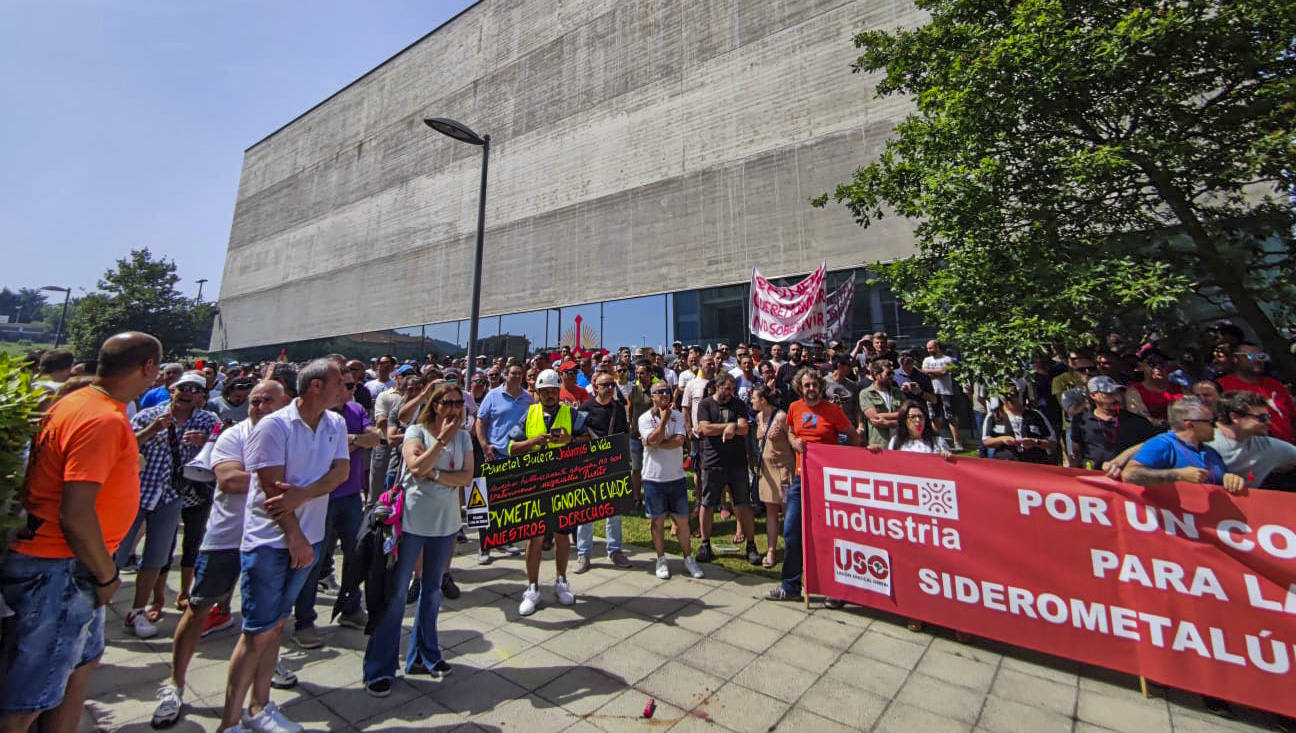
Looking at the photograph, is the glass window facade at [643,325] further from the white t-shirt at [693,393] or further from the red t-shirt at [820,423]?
the red t-shirt at [820,423]

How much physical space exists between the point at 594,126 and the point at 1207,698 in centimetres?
2139

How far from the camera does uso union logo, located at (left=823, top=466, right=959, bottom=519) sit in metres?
3.86

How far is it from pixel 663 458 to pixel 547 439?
4.03ft

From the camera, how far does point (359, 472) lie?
456 cm

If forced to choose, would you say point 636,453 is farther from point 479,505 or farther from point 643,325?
point 643,325

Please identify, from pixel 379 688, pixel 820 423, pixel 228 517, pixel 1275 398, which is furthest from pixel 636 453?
pixel 1275 398

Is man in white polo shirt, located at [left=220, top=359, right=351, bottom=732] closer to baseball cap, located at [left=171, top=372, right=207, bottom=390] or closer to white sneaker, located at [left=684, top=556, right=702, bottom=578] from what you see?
baseball cap, located at [left=171, top=372, right=207, bottom=390]

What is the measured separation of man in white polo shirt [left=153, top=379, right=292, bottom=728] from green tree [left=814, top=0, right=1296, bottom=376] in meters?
6.28

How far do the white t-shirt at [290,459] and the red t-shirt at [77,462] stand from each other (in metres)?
0.48

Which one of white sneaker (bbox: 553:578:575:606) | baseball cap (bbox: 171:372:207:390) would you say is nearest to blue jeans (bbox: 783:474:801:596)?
white sneaker (bbox: 553:578:575:606)

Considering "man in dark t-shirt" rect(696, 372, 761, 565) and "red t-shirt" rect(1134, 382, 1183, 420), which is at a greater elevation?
"red t-shirt" rect(1134, 382, 1183, 420)

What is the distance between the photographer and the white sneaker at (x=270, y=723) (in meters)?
2.64

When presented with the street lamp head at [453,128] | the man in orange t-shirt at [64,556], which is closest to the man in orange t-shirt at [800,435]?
the man in orange t-shirt at [64,556]

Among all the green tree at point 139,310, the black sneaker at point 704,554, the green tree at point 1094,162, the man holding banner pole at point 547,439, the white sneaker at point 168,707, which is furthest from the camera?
the green tree at point 139,310
